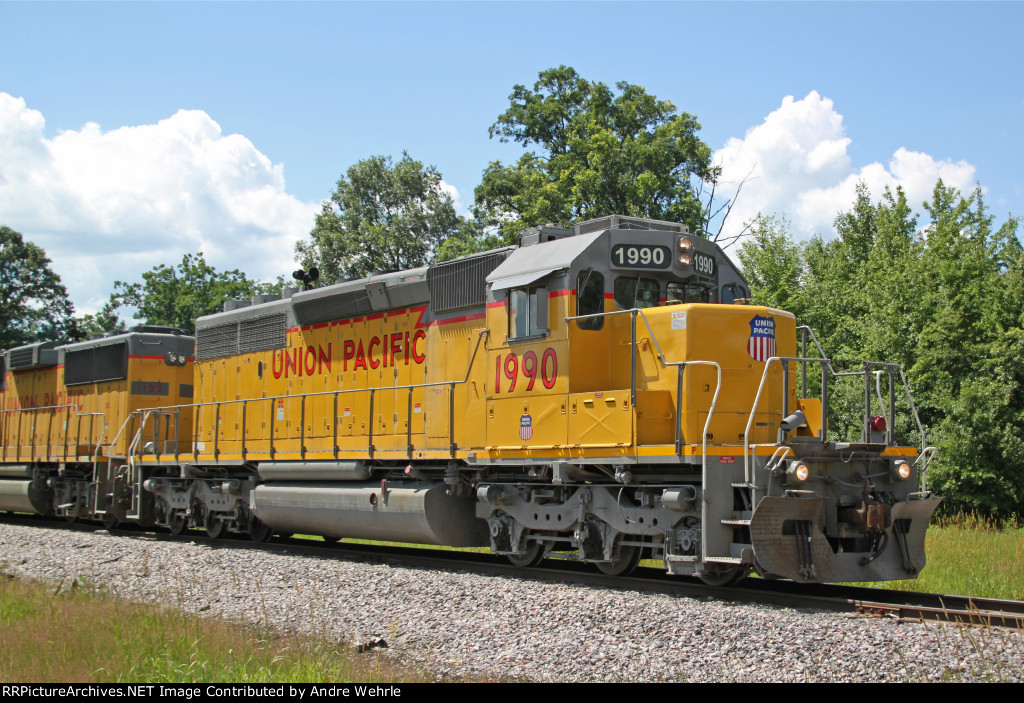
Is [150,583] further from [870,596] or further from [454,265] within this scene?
[870,596]

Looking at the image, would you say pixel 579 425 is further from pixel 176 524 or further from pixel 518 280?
pixel 176 524

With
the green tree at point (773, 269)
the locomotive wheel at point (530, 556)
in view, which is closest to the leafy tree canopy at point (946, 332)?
the green tree at point (773, 269)

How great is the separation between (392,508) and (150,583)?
9.21 feet

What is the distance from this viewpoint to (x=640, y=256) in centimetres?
952

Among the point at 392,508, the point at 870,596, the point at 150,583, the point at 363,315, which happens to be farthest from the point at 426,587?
the point at 363,315

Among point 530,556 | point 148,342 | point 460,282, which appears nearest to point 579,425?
point 530,556

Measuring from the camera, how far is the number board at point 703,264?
9742mm

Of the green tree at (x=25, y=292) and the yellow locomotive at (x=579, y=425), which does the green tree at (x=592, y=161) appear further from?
the green tree at (x=25, y=292)

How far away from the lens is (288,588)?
9.34 metres

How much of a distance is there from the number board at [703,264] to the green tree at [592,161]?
18265mm

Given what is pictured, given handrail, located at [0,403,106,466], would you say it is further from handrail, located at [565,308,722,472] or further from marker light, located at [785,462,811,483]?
marker light, located at [785,462,811,483]

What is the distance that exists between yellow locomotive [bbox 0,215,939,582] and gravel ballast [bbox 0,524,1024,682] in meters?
0.93

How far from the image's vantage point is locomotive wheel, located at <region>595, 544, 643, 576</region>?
932 centimetres

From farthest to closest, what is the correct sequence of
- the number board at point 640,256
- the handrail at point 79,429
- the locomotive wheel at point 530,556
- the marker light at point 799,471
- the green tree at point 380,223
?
the green tree at point 380,223 → the handrail at point 79,429 → the locomotive wheel at point 530,556 → the number board at point 640,256 → the marker light at point 799,471
